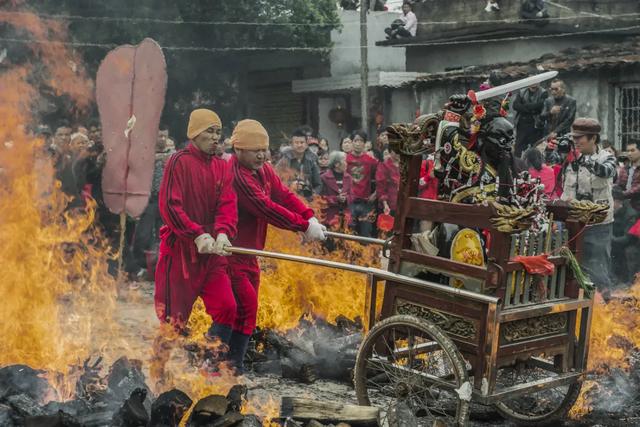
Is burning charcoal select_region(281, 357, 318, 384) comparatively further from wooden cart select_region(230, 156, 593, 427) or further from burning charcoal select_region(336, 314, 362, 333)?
wooden cart select_region(230, 156, 593, 427)

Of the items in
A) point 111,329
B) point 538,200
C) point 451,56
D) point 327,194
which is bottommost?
point 111,329

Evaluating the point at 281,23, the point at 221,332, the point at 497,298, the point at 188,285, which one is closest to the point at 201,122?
the point at 188,285

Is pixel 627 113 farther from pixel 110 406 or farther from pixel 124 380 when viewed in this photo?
pixel 110 406

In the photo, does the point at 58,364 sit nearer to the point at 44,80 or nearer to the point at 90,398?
the point at 90,398

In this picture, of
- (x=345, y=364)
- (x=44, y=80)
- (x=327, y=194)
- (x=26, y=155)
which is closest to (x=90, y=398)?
(x=345, y=364)

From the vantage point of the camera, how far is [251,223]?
6770mm

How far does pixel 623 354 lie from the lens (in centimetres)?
715

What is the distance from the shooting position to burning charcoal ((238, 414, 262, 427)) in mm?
5242

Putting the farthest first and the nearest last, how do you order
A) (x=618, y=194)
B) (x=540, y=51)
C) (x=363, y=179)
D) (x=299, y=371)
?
1. (x=540, y=51)
2. (x=363, y=179)
3. (x=618, y=194)
4. (x=299, y=371)

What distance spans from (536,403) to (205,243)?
8.43ft

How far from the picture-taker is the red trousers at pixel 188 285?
6.30m

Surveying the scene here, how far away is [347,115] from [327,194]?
1153cm

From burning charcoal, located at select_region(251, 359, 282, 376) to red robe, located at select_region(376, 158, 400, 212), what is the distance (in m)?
4.81

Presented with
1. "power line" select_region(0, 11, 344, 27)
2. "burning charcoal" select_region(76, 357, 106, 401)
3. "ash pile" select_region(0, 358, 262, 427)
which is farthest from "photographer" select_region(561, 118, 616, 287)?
"power line" select_region(0, 11, 344, 27)
